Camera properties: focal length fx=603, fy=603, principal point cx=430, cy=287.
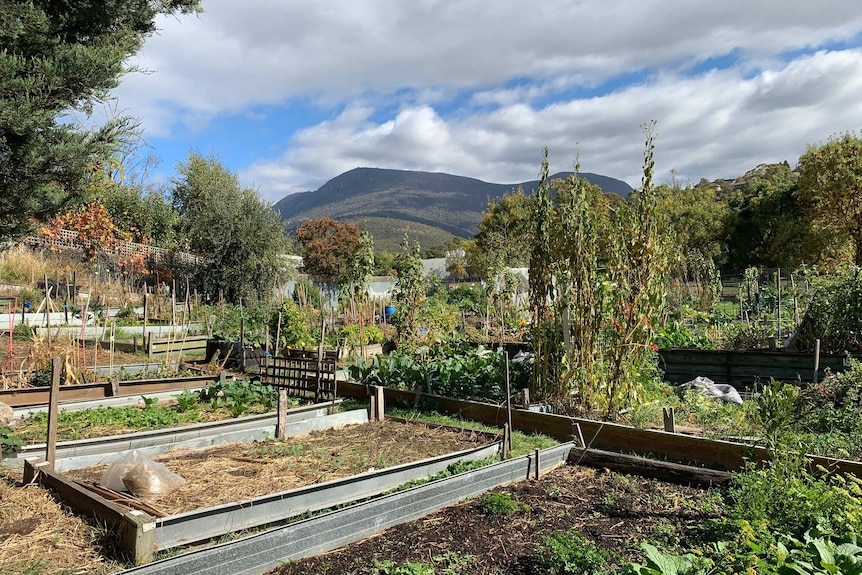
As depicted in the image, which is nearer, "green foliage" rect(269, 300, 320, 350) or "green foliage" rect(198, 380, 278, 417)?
"green foliage" rect(198, 380, 278, 417)

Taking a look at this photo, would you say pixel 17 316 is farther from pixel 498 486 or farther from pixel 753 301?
pixel 753 301

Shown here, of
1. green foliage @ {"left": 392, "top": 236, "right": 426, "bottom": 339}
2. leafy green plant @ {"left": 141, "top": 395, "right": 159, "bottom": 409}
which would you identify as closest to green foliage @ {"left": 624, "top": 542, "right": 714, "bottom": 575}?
leafy green plant @ {"left": 141, "top": 395, "right": 159, "bottom": 409}

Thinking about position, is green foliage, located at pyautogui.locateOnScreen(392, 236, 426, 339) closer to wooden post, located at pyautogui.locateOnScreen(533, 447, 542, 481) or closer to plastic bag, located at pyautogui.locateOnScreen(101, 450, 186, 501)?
wooden post, located at pyautogui.locateOnScreen(533, 447, 542, 481)

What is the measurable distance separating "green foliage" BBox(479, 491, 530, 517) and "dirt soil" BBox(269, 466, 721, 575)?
0.03 m

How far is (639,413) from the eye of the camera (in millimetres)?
6785

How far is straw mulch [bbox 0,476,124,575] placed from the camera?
3.47 meters

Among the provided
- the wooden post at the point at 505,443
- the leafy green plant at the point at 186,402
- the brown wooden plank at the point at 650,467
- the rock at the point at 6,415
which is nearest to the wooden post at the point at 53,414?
the rock at the point at 6,415

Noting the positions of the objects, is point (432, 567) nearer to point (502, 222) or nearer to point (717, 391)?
point (717, 391)

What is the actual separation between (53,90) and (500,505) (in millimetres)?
6593

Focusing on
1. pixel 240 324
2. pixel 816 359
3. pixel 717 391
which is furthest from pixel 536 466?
pixel 240 324

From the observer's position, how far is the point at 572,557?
3.44m

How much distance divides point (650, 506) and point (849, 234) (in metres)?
19.1

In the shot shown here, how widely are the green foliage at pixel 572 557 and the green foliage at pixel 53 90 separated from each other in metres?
6.66

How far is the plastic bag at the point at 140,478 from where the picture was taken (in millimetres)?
4543
